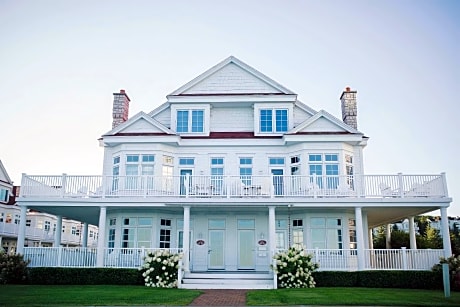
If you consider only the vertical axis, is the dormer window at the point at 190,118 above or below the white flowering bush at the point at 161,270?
above

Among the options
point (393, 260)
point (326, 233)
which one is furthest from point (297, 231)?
point (393, 260)

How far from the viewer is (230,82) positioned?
2514 centimetres

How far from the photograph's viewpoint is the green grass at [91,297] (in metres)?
12.7

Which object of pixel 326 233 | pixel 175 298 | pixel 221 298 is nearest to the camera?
pixel 175 298

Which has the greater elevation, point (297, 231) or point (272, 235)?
point (297, 231)

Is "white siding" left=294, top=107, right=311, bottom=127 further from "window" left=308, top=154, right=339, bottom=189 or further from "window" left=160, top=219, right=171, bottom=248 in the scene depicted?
"window" left=160, top=219, right=171, bottom=248

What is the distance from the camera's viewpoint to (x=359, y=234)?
770 inches

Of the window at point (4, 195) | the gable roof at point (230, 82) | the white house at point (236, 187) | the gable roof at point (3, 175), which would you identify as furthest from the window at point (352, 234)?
the window at point (4, 195)

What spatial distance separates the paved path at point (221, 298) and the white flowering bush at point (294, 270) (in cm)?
203

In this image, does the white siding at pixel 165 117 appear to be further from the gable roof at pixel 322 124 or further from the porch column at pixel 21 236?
the porch column at pixel 21 236

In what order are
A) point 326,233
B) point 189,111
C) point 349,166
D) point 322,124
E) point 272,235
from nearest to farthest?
point 272,235
point 326,233
point 349,166
point 322,124
point 189,111

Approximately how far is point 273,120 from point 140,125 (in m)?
7.12

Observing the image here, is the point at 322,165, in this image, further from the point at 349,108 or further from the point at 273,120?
the point at 349,108

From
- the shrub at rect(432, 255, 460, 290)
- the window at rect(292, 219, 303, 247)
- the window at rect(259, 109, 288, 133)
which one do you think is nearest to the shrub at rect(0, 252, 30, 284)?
the window at rect(292, 219, 303, 247)
